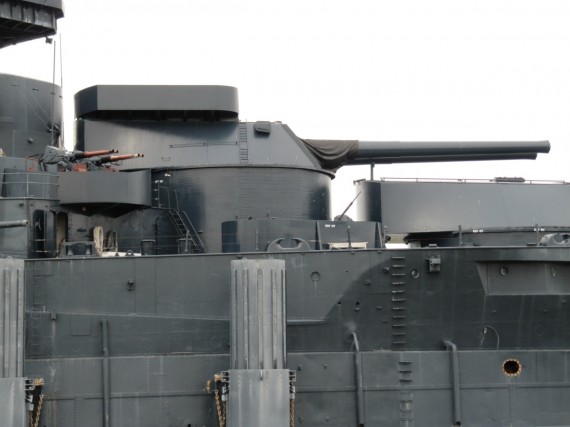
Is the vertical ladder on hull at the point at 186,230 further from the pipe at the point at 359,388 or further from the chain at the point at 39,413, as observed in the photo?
the chain at the point at 39,413

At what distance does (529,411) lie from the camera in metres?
19.5

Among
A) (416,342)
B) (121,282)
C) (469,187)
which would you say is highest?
(469,187)

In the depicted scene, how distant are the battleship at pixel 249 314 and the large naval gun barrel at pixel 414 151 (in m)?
2.87

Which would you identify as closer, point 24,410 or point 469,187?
point 24,410

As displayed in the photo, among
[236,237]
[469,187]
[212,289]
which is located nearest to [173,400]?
[212,289]

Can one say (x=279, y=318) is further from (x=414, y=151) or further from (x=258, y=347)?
(x=414, y=151)

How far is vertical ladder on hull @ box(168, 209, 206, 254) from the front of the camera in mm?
21552

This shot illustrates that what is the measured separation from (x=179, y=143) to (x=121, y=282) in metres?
4.03

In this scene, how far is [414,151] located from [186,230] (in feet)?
20.1

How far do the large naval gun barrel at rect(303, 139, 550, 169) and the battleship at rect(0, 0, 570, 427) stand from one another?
113 inches

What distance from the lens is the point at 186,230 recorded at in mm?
21719

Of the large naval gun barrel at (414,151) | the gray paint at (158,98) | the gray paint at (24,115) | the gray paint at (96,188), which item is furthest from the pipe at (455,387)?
the gray paint at (24,115)

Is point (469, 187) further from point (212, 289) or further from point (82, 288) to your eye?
point (82, 288)

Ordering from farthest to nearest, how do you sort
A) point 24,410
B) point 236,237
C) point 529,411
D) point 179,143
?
point 179,143, point 236,237, point 529,411, point 24,410
